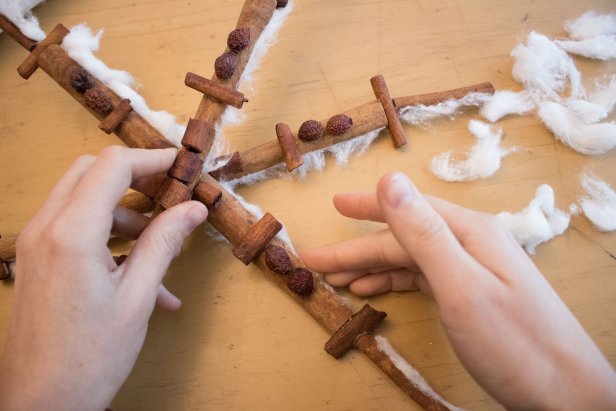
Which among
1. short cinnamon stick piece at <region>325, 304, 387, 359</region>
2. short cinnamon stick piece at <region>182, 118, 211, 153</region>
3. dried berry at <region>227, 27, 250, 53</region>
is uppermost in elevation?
dried berry at <region>227, 27, 250, 53</region>

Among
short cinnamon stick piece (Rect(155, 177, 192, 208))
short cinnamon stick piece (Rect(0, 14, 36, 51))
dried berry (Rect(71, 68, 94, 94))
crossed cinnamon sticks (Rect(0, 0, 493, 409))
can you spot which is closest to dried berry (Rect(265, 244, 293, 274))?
crossed cinnamon sticks (Rect(0, 0, 493, 409))

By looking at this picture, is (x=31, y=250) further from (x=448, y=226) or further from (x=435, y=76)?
(x=435, y=76)

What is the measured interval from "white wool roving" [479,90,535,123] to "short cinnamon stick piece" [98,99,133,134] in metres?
1.03

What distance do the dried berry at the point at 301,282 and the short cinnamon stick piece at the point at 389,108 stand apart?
0.47m

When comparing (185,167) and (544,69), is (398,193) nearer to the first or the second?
(185,167)

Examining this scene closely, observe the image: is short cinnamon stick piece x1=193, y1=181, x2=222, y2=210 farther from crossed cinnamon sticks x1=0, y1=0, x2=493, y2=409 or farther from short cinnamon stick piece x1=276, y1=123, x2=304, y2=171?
short cinnamon stick piece x1=276, y1=123, x2=304, y2=171

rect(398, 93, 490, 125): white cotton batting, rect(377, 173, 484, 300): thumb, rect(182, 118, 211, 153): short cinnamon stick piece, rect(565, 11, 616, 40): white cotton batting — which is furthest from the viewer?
rect(565, 11, 616, 40): white cotton batting

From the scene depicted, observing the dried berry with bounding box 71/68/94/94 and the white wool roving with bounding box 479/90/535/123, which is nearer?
the dried berry with bounding box 71/68/94/94

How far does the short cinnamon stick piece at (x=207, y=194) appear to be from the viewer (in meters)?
1.20

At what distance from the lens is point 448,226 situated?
0.92 metres

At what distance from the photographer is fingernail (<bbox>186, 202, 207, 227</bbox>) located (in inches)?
41.7

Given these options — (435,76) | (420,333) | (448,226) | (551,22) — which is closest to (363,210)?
(448,226)

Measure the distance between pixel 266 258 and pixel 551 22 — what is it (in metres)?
1.21

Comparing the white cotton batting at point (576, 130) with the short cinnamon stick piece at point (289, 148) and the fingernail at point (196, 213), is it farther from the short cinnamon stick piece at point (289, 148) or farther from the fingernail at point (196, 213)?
the fingernail at point (196, 213)
